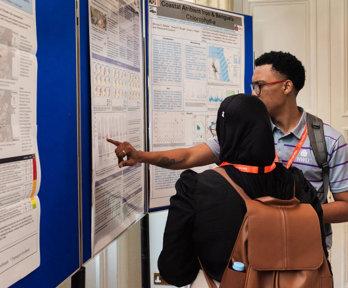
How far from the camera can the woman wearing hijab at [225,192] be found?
3.36 feet

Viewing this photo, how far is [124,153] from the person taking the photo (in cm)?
147

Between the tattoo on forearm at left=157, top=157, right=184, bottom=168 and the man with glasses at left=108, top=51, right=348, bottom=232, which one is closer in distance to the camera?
the man with glasses at left=108, top=51, right=348, bottom=232

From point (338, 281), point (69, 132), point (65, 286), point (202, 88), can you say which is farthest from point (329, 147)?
point (338, 281)

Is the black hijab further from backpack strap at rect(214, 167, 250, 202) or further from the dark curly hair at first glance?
the dark curly hair

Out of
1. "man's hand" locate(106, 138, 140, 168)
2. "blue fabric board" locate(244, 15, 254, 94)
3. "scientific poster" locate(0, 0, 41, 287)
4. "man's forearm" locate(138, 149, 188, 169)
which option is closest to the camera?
"scientific poster" locate(0, 0, 41, 287)

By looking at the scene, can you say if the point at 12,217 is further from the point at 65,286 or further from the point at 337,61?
the point at 337,61

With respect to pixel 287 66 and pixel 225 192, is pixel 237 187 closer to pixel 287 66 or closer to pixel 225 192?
pixel 225 192

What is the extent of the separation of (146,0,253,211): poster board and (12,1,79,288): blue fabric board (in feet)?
2.59

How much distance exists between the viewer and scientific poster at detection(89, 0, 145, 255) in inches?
53.1

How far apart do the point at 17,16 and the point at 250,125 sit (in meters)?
0.68

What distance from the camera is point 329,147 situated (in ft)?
5.03

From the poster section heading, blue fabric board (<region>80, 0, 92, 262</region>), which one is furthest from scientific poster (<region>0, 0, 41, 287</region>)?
the poster section heading

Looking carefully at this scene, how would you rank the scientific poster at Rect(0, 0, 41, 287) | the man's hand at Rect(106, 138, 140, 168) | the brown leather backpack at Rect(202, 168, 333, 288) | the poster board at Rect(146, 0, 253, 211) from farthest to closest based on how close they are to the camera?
the poster board at Rect(146, 0, 253, 211)
the man's hand at Rect(106, 138, 140, 168)
the brown leather backpack at Rect(202, 168, 333, 288)
the scientific poster at Rect(0, 0, 41, 287)

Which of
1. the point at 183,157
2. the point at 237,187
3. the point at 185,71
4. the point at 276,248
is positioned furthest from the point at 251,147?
the point at 185,71
